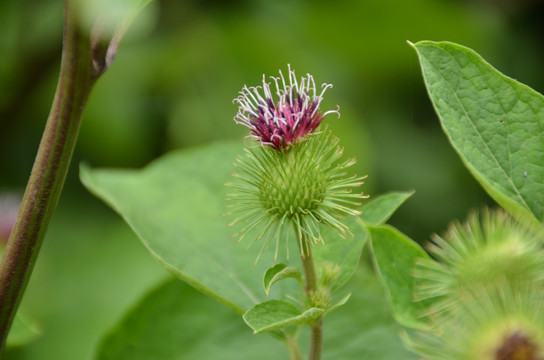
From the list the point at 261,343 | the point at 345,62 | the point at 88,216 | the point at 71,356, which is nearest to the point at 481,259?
the point at 261,343

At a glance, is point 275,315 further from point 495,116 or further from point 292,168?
point 495,116

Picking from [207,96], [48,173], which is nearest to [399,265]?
[48,173]

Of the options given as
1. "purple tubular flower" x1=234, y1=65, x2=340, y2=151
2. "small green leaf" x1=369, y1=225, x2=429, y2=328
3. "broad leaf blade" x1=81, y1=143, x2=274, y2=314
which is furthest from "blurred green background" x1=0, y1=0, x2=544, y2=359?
"small green leaf" x1=369, y1=225, x2=429, y2=328

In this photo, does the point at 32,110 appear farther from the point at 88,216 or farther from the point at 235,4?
the point at 235,4

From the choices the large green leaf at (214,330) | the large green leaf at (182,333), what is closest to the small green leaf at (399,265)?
the large green leaf at (214,330)

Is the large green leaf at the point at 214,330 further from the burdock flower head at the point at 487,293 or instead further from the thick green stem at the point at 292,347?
the burdock flower head at the point at 487,293

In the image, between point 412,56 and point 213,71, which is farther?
point 412,56
